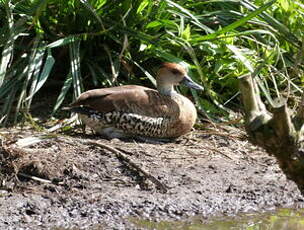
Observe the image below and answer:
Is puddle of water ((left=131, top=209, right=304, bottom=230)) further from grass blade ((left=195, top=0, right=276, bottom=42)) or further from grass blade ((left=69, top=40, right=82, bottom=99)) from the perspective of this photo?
grass blade ((left=69, top=40, right=82, bottom=99))

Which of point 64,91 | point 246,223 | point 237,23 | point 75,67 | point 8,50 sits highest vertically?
point 237,23

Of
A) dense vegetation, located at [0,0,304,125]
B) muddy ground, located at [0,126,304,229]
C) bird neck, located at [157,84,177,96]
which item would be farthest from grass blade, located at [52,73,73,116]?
bird neck, located at [157,84,177,96]

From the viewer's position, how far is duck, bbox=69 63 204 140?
630 cm

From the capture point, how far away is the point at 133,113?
6.39 meters

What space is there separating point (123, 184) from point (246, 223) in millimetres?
824

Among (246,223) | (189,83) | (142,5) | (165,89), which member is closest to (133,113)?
(165,89)

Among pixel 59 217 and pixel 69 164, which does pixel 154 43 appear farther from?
pixel 59 217

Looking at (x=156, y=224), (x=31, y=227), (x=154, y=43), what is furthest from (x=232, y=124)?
(x=31, y=227)

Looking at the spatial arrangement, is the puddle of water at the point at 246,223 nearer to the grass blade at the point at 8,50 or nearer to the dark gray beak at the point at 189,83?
the dark gray beak at the point at 189,83

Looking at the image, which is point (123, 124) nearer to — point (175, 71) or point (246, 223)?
point (175, 71)

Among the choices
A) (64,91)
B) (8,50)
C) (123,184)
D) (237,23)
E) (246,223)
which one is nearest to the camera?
(246,223)

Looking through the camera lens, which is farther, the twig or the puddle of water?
the twig

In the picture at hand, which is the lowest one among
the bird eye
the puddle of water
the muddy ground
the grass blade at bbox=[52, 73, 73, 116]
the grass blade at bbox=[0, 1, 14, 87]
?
the puddle of water

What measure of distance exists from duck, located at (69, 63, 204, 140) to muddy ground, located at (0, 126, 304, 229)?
0.62ft
